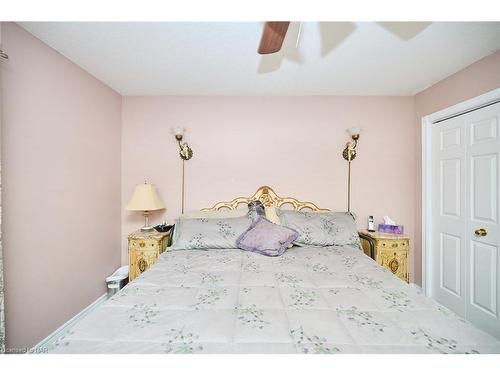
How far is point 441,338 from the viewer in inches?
36.7

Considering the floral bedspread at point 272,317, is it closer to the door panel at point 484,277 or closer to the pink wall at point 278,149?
the door panel at point 484,277

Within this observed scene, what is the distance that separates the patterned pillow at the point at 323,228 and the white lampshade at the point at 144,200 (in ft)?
4.91

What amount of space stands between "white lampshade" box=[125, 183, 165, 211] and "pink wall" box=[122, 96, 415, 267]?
1.11ft

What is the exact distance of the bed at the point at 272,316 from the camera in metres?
0.90

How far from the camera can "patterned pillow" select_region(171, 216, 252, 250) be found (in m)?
2.23

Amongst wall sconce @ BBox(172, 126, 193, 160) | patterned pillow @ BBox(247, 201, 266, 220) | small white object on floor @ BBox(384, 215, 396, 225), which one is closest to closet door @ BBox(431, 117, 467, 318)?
small white object on floor @ BBox(384, 215, 396, 225)

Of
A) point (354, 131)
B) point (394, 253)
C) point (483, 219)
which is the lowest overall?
point (394, 253)

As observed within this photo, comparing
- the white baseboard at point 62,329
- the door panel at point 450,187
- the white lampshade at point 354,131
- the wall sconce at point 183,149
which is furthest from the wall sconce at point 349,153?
the white baseboard at point 62,329

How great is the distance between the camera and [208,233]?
2.27 meters

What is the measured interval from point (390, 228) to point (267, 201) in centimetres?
151

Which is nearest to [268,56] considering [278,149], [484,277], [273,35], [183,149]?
[273,35]

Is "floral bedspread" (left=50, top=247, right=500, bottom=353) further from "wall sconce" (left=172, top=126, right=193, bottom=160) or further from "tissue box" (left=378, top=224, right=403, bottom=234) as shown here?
"wall sconce" (left=172, top=126, right=193, bottom=160)

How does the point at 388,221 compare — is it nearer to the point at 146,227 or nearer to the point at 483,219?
the point at 483,219
